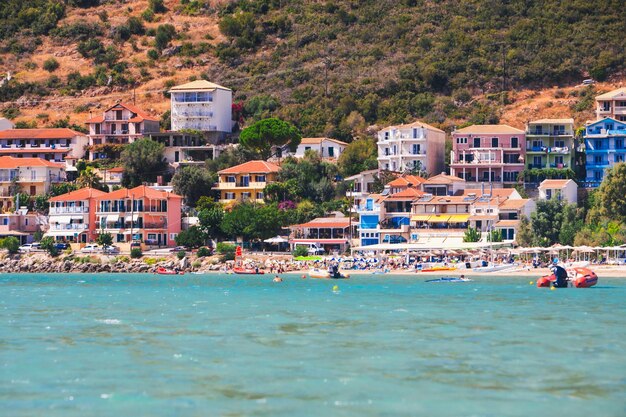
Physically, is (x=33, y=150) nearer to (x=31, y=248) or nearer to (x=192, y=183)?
(x=31, y=248)

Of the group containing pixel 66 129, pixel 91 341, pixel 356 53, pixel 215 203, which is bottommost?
pixel 91 341

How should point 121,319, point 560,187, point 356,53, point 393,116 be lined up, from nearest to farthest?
1. point 121,319
2. point 560,187
3. point 393,116
4. point 356,53

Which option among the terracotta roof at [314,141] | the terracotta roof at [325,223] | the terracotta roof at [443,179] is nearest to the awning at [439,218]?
the terracotta roof at [443,179]

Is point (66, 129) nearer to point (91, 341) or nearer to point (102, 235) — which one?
point (102, 235)

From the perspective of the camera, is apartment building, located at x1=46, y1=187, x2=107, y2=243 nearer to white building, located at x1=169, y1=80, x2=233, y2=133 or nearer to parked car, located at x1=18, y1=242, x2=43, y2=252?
parked car, located at x1=18, y1=242, x2=43, y2=252

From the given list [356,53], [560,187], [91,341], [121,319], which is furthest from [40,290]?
[356,53]

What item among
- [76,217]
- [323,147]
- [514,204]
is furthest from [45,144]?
[514,204]

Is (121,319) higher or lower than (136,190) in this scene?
lower

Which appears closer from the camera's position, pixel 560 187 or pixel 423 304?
pixel 423 304
